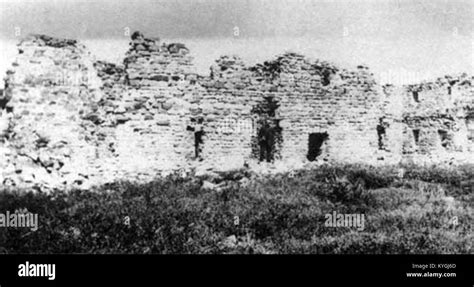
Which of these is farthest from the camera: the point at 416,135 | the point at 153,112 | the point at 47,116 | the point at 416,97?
the point at 416,97

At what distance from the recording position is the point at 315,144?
1469 centimetres

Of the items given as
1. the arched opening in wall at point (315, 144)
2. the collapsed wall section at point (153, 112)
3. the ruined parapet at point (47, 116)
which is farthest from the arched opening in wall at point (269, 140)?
the ruined parapet at point (47, 116)

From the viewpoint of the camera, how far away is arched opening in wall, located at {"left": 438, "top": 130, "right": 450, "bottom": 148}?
63.8 feet

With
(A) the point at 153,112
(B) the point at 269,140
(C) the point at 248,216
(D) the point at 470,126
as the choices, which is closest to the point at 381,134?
(D) the point at 470,126

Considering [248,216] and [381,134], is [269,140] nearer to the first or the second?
[248,216]

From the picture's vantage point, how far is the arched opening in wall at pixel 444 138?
19438 millimetres

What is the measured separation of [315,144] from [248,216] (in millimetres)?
7145

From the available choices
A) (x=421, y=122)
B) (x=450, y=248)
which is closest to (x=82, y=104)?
(x=450, y=248)

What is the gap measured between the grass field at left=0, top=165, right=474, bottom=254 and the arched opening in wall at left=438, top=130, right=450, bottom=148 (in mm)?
8546

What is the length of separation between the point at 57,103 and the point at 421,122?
50.5 feet

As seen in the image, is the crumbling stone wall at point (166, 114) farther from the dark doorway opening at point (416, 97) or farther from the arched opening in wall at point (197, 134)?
the dark doorway opening at point (416, 97)

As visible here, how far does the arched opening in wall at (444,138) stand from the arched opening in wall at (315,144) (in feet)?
25.6
